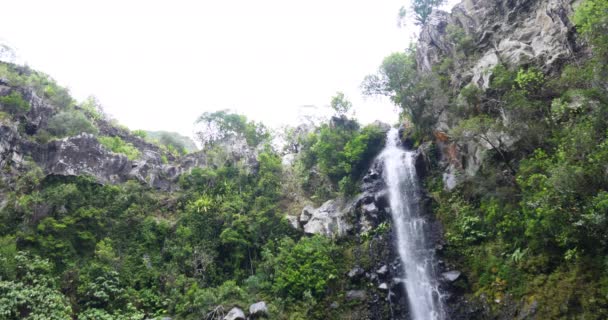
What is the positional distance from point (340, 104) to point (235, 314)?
15.0m

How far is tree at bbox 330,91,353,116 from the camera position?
24.4m

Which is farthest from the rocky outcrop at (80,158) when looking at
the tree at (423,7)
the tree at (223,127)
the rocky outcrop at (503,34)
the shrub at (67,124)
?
the tree at (423,7)

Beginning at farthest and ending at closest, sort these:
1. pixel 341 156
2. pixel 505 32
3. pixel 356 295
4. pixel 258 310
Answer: pixel 341 156 → pixel 505 32 → pixel 356 295 → pixel 258 310

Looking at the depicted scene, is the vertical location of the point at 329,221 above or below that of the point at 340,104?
below

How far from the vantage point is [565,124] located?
487 inches

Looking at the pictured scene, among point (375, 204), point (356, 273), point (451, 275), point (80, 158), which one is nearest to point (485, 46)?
point (375, 204)

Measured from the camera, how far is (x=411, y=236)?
54.3 ft

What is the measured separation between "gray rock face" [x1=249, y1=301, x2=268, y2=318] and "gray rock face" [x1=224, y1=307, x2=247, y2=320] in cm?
35

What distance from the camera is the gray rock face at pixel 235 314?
14398mm

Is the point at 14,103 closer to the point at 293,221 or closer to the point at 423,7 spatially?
the point at 293,221

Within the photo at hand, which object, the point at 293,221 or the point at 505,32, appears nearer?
the point at 505,32

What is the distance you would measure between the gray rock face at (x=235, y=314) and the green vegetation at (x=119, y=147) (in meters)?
15.1

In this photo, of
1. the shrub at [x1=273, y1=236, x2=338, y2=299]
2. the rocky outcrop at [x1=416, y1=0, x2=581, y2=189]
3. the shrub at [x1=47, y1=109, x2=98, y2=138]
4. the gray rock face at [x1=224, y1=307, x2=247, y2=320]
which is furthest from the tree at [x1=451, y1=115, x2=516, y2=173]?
the shrub at [x1=47, y1=109, x2=98, y2=138]

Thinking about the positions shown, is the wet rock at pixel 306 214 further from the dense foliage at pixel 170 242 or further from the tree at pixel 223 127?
the tree at pixel 223 127
